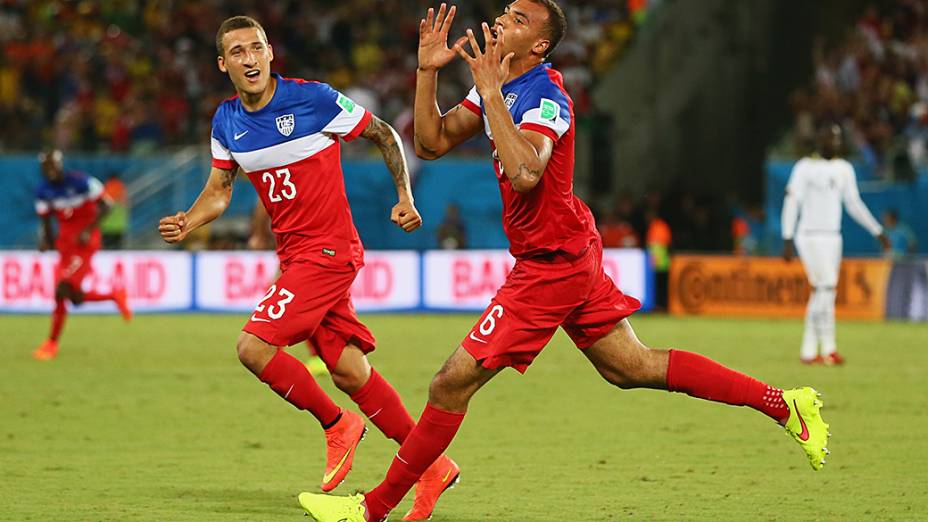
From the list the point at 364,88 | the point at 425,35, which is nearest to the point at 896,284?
the point at 364,88

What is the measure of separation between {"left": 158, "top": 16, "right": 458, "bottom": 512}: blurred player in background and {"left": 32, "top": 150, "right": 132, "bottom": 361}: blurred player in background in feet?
27.3

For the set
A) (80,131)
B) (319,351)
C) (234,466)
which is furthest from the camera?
(80,131)

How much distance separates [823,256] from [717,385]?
818 centimetres

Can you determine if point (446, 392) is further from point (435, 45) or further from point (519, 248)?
point (435, 45)

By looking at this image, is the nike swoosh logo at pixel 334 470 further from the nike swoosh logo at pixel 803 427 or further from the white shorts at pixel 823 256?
the white shorts at pixel 823 256

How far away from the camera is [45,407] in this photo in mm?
11328

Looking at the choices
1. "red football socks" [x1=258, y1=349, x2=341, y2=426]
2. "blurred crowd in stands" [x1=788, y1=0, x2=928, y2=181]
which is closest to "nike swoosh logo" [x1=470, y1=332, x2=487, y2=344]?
"red football socks" [x1=258, y1=349, x2=341, y2=426]

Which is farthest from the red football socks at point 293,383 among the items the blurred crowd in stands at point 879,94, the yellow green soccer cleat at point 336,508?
the blurred crowd in stands at point 879,94

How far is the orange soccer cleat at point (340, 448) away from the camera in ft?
24.5

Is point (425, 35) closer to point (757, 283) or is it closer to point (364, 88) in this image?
point (757, 283)

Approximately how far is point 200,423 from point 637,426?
306 centimetres

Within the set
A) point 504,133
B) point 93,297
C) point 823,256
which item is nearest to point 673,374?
point 504,133

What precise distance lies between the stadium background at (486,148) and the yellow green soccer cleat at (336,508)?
1030cm

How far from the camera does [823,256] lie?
14508 millimetres
